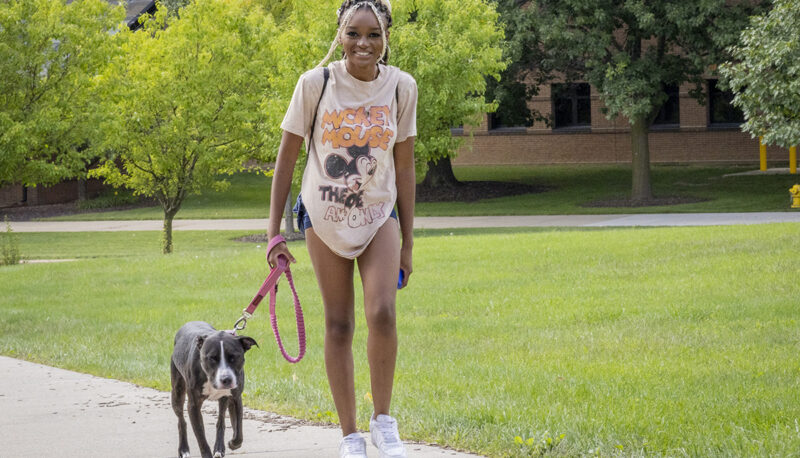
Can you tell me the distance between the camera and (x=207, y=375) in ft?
15.3

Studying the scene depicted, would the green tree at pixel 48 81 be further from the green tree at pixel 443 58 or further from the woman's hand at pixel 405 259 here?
the woman's hand at pixel 405 259

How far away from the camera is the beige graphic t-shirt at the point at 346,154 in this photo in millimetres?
4480

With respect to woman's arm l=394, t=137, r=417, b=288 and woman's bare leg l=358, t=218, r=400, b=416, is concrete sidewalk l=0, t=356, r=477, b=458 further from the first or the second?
woman's arm l=394, t=137, r=417, b=288

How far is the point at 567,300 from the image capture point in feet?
35.7

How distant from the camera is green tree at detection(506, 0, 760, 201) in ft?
89.8

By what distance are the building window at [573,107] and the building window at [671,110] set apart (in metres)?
2.75

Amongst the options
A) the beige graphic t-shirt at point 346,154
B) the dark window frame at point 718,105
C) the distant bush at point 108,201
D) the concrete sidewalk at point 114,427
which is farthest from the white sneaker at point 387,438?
the dark window frame at point 718,105

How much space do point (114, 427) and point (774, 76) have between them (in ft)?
38.8

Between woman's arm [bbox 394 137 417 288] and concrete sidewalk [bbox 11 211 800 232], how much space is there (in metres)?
16.7

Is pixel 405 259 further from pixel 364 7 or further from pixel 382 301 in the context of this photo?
pixel 364 7

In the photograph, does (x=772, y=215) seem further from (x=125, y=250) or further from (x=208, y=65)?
(x=125, y=250)

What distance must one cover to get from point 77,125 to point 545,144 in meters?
26.6

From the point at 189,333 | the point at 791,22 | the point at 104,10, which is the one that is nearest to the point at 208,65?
the point at 104,10

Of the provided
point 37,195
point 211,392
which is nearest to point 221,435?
point 211,392
